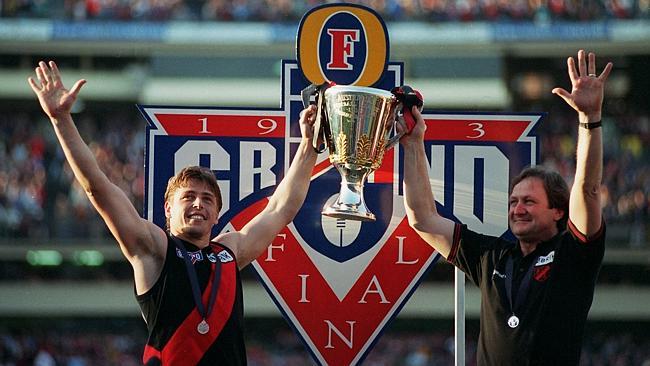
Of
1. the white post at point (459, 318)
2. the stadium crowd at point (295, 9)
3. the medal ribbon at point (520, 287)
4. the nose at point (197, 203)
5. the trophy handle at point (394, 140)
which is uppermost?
the stadium crowd at point (295, 9)

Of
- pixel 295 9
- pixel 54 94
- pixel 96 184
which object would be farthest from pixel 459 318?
pixel 295 9

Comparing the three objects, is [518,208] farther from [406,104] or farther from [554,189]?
[406,104]

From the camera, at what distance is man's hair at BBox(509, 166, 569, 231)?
5266 millimetres

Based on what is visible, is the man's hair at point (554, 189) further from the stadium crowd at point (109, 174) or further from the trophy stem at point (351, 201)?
the stadium crowd at point (109, 174)

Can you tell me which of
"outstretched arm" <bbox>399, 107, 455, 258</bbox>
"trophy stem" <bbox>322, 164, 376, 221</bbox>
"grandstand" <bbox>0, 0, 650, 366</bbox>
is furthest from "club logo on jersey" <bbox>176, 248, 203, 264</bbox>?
"grandstand" <bbox>0, 0, 650, 366</bbox>

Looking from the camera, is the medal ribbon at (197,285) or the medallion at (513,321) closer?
the medal ribbon at (197,285)

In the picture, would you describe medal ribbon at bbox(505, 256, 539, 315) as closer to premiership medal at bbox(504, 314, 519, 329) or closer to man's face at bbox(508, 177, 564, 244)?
premiership medal at bbox(504, 314, 519, 329)

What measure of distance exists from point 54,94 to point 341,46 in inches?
73.6

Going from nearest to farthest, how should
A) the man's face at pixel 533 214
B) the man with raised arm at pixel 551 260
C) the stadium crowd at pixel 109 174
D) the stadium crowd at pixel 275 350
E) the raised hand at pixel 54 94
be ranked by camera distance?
the raised hand at pixel 54 94, the man with raised arm at pixel 551 260, the man's face at pixel 533 214, the stadium crowd at pixel 275 350, the stadium crowd at pixel 109 174

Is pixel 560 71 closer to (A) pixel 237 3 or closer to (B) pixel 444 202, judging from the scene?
(A) pixel 237 3

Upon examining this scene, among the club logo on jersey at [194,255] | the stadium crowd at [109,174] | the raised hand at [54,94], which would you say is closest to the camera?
the raised hand at [54,94]

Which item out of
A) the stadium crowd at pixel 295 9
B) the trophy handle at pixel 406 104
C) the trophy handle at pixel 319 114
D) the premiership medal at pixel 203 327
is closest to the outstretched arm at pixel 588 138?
the trophy handle at pixel 406 104

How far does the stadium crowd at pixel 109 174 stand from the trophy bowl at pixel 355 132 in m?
16.1

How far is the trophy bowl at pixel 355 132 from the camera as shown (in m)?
5.45
